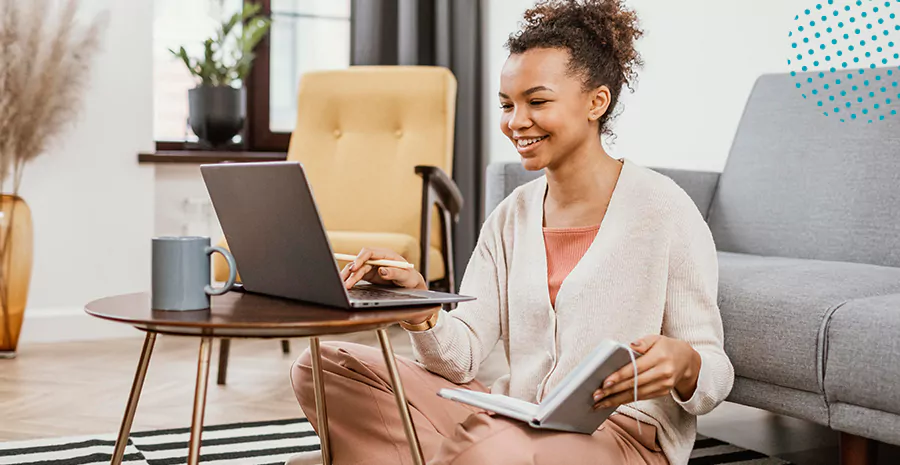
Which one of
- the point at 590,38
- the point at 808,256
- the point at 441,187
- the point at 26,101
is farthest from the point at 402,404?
the point at 26,101

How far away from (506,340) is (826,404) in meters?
0.54

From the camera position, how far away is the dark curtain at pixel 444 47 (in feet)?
13.5

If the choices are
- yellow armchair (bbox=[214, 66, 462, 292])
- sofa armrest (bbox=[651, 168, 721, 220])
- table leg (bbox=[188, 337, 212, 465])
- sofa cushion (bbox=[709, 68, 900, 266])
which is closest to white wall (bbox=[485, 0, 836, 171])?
sofa cushion (bbox=[709, 68, 900, 266])

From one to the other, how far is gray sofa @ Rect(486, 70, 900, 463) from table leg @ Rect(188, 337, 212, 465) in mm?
999

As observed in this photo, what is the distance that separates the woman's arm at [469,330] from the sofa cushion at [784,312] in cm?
49

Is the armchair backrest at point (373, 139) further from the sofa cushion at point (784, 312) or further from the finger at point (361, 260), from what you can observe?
the finger at point (361, 260)

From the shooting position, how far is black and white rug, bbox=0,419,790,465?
2.10 metres

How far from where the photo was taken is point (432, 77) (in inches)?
134

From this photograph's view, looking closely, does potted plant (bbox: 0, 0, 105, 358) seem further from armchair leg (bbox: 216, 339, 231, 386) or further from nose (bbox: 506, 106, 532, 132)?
nose (bbox: 506, 106, 532, 132)

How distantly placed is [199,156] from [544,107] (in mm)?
2648

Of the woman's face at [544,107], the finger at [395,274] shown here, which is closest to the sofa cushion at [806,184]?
the woman's face at [544,107]

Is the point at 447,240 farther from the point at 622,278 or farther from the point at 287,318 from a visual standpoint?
the point at 287,318

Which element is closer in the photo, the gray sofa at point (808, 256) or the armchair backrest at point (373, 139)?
the gray sofa at point (808, 256)

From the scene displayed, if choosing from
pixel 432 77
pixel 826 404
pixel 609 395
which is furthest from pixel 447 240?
pixel 609 395
